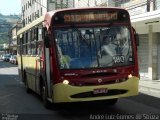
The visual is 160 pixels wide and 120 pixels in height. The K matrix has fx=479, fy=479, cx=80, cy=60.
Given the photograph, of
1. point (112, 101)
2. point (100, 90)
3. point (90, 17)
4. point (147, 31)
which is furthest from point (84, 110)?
point (147, 31)

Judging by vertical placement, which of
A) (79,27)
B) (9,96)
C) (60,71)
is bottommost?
(9,96)

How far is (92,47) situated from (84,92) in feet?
4.03

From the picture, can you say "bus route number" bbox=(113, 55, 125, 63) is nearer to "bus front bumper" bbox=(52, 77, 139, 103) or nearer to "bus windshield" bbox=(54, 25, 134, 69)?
"bus windshield" bbox=(54, 25, 134, 69)

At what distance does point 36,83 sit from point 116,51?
15.1 ft

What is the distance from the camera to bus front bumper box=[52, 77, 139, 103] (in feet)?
40.3

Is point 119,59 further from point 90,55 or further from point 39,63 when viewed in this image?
point 39,63

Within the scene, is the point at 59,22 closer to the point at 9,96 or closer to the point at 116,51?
the point at 116,51

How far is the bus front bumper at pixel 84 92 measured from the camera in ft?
40.3

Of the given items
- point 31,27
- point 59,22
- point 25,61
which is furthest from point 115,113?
point 25,61

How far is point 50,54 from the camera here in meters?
12.7

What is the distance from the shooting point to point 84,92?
12.3 meters

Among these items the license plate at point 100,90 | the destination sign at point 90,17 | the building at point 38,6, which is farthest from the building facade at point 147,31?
the building at point 38,6

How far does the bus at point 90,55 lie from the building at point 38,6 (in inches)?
1567

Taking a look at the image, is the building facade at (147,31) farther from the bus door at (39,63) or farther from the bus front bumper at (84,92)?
the bus front bumper at (84,92)
